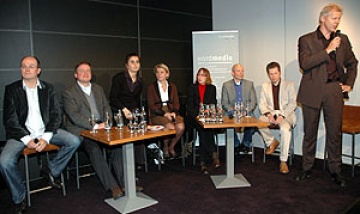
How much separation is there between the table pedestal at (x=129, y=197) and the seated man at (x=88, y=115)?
12 cm

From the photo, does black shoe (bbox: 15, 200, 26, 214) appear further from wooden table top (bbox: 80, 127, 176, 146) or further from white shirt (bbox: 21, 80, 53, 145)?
wooden table top (bbox: 80, 127, 176, 146)

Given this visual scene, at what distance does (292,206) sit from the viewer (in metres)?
3.06

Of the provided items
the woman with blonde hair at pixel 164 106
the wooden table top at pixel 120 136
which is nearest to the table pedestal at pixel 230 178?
the wooden table top at pixel 120 136

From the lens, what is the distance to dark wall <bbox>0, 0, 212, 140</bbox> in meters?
3.88

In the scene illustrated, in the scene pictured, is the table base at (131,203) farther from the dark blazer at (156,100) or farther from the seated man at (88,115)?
the dark blazer at (156,100)

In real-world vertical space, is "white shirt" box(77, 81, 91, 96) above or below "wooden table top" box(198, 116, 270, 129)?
above

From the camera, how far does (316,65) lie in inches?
136

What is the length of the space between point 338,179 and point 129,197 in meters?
2.24

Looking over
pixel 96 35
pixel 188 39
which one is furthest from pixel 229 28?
pixel 96 35

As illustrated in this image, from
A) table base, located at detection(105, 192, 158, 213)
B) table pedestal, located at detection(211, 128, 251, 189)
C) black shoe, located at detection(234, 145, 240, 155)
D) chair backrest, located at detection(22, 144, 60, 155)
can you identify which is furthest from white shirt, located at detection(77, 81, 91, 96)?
black shoe, located at detection(234, 145, 240, 155)

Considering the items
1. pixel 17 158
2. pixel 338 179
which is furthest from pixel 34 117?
pixel 338 179

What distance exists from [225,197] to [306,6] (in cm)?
301

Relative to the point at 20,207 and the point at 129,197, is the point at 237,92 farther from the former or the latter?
the point at 20,207

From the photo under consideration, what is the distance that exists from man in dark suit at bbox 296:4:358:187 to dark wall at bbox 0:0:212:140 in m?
2.36
